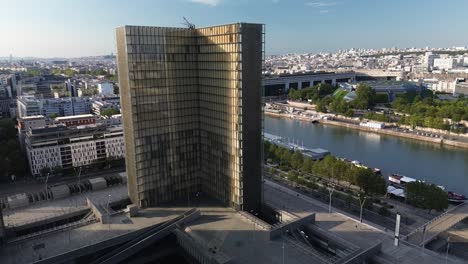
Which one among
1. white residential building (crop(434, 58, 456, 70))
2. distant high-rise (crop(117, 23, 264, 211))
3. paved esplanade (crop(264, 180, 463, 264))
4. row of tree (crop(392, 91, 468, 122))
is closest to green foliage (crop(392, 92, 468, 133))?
row of tree (crop(392, 91, 468, 122))

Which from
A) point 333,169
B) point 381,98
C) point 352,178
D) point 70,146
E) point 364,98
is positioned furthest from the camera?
point 381,98

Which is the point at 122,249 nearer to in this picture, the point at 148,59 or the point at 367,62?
the point at 148,59

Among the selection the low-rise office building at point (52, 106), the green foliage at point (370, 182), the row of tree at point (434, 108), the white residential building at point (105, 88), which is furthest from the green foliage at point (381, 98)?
the white residential building at point (105, 88)

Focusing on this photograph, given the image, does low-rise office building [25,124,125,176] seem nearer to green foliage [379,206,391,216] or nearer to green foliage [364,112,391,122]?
green foliage [379,206,391,216]

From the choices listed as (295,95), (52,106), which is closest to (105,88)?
(52,106)

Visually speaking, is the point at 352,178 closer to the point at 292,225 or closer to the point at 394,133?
the point at 292,225

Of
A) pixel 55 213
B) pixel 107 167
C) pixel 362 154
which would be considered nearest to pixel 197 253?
pixel 55 213
